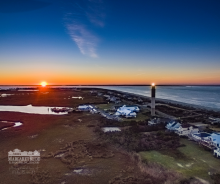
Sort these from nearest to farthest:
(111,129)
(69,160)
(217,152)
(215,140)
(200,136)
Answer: (69,160), (217,152), (215,140), (200,136), (111,129)

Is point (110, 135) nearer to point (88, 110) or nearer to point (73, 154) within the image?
point (73, 154)

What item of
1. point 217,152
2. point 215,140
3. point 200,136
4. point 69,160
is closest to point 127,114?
point 200,136

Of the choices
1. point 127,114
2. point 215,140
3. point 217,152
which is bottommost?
point 217,152

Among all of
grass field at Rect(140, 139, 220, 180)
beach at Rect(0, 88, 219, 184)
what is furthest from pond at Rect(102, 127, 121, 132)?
grass field at Rect(140, 139, 220, 180)

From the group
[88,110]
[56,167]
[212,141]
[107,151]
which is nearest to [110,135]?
[107,151]

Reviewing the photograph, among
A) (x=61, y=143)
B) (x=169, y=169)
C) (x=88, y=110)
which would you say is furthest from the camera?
(x=88, y=110)

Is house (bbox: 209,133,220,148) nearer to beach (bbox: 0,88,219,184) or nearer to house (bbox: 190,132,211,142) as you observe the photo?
house (bbox: 190,132,211,142)

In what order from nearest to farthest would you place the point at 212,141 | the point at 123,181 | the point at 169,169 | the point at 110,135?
the point at 123,181 < the point at 169,169 < the point at 212,141 < the point at 110,135

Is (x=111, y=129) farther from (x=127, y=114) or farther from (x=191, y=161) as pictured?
(x=191, y=161)
